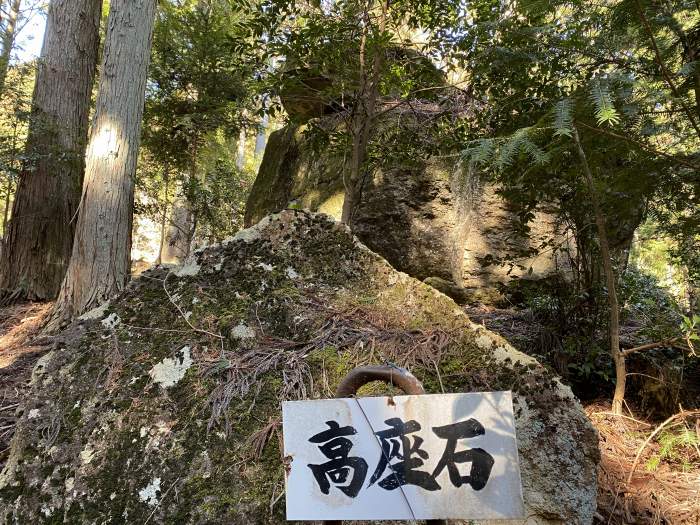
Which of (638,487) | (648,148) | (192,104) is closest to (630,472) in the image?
(638,487)

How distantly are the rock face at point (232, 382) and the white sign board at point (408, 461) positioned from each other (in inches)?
18.1

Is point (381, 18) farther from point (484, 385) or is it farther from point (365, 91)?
point (484, 385)

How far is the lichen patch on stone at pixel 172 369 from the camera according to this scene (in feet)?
6.44

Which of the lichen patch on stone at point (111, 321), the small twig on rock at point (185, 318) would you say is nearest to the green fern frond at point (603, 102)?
the small twig on rock at point (185, 318)

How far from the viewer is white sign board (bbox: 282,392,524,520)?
3.94 feet

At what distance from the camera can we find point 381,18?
3.98 meters

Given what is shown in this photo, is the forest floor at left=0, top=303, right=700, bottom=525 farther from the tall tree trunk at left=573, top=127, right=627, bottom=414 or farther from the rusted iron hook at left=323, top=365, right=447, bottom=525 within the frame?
the rusted iron hook at left=323, top=365, right=447, bottom=525

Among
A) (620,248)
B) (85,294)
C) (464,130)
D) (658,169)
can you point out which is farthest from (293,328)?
(620,248)

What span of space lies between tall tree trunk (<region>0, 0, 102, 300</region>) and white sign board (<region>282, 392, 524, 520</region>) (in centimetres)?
626

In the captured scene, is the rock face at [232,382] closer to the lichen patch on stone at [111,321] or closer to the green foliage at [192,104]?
the lichen patch on stone at [111,321]

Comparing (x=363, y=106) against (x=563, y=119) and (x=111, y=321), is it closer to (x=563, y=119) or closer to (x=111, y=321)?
(x=563, y=119)

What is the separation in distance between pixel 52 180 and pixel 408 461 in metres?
6.97

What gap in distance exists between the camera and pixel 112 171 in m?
4.82

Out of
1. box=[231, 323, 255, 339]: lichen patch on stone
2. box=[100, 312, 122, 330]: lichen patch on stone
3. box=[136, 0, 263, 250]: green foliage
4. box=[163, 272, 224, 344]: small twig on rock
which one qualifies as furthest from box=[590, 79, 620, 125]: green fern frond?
box=[136, 0, 263, 250]: green foliage
